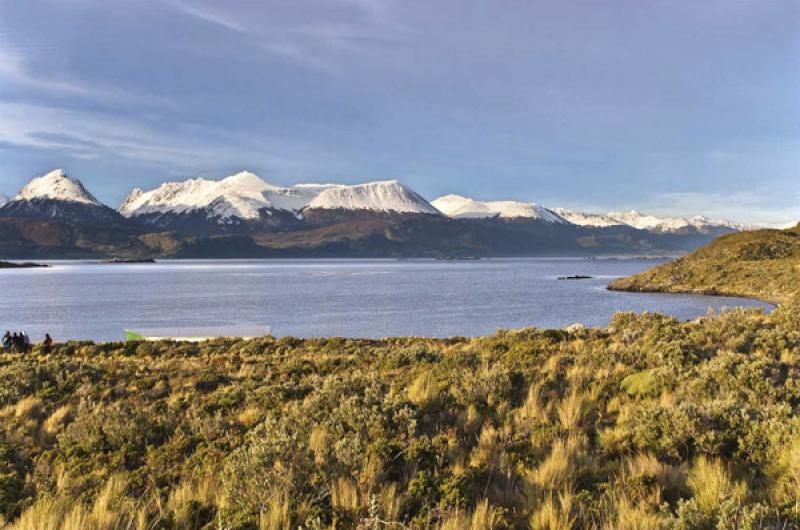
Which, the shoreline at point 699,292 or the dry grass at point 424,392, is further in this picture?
the shoreline at point 699,292

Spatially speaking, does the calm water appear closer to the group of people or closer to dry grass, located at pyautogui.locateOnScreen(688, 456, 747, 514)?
the group of people

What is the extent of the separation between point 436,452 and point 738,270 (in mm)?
109206

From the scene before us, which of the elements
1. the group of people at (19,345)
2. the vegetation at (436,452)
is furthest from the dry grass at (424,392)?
the group of people at (19,345)

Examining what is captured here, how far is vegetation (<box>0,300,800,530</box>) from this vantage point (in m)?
6.24

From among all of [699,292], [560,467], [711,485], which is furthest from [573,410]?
[699,292]

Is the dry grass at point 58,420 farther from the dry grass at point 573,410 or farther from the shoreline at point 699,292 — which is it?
the shoreline at point 699,292

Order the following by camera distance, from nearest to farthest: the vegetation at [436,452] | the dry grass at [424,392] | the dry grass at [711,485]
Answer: the dry grass at [711,485] → the vegetation at [436,452] → the dry grass at [424,392]

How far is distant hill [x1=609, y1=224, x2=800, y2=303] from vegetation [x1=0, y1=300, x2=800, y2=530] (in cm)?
8211

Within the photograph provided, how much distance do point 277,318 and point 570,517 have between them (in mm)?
63365

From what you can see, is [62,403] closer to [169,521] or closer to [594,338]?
[169,521]

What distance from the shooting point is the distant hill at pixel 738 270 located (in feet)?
283

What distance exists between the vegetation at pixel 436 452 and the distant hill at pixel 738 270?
82.1m

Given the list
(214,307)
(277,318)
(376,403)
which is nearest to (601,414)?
(376,403)

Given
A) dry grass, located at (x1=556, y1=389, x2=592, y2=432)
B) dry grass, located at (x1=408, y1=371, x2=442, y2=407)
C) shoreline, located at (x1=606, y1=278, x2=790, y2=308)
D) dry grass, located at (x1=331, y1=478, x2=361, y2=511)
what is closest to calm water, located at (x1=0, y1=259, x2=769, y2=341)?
shoreline, located at (x1=606, y1=278, x2=790, y2=308)
